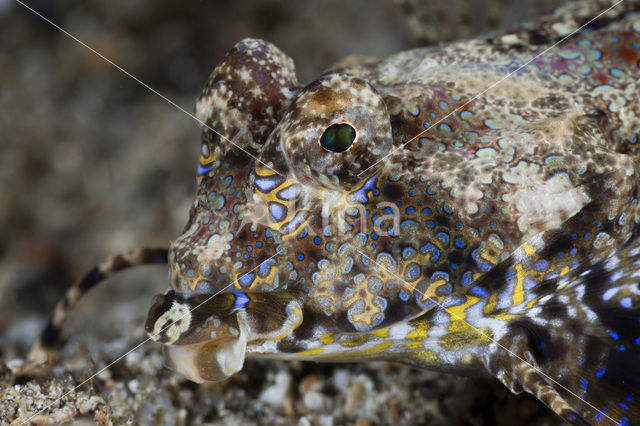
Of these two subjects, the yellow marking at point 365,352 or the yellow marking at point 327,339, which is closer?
the yellow marking at point 327,339

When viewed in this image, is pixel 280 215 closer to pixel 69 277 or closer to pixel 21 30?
pixel 69 277
